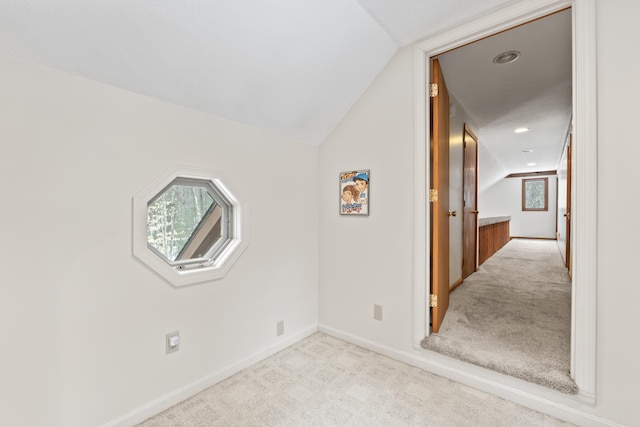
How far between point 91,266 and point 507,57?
11.0 feet

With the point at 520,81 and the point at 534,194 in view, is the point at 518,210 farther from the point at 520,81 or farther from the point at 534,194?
the point at 520,81

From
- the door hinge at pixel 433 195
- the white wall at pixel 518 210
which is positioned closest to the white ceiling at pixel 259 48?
the door hinge at pixel 433 195

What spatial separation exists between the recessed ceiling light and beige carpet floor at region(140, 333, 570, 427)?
2.61 meters

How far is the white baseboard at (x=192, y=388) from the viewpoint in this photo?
1521mm

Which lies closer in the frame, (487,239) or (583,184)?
(583,184)

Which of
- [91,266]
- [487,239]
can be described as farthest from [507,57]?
[487,239]

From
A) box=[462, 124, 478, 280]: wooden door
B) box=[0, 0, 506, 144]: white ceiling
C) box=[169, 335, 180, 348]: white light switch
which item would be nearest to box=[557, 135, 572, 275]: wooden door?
box=[462, 124, 478, 280]: wooden door

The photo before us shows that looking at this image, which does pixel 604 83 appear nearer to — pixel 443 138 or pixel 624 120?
pixel 624 120

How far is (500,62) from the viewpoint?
242 centimetres

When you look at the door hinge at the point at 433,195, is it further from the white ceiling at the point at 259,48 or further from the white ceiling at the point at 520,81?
the white ceiling at the point at 520,81

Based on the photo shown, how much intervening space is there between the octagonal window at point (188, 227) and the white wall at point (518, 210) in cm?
879

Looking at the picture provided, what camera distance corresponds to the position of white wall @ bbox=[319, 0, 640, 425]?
1.41m

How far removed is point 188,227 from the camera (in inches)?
75.5

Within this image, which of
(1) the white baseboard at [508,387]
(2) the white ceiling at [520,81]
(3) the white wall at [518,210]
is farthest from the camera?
(3) the white wall at [518,210]
